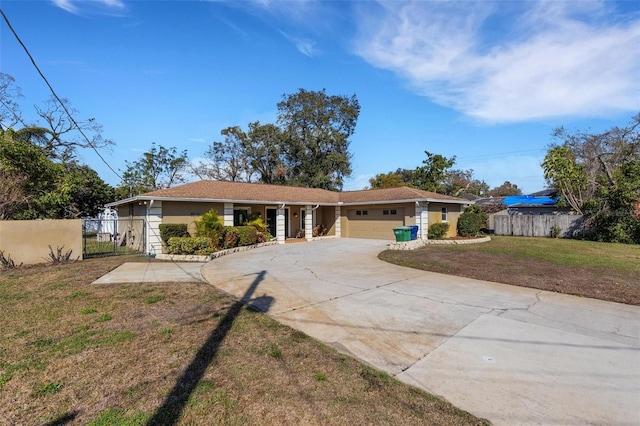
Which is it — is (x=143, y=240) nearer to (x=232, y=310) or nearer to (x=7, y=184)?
(x=7, y=184)

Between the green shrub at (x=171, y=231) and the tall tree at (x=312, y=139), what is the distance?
19967 millimetres

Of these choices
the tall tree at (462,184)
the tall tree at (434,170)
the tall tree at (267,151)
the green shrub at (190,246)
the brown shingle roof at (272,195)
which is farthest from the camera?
the tall tree at (462,184)

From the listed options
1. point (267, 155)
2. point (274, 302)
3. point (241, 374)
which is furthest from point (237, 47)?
point (267, 155)

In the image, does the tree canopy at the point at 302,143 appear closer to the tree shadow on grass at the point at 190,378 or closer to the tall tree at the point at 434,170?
the tall tree at the point at 434,170

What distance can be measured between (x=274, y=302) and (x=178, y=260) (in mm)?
7050

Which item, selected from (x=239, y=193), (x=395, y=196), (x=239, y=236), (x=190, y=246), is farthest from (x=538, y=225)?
(x=190, y=246)

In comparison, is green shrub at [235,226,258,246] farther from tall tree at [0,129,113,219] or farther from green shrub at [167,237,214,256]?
tall tree at [0,129,113,219]

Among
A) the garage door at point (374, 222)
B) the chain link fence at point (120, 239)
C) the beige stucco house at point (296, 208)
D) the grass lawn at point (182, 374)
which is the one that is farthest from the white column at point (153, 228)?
the garage door at point (374, 222)

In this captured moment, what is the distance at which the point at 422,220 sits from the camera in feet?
56.4

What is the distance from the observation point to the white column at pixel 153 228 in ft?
43.0

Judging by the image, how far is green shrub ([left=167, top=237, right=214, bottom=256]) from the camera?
1196 cm

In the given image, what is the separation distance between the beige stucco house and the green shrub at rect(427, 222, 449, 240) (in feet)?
1.08

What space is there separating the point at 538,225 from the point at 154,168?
36.2 m

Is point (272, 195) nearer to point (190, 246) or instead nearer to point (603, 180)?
point (190, 246)
